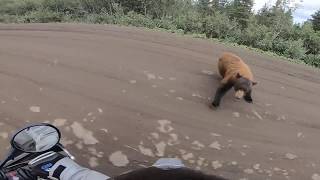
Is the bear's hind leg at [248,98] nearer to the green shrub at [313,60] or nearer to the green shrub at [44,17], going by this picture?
the green shrub at [313,60]

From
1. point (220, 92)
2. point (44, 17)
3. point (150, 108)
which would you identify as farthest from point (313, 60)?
point (44, 17)

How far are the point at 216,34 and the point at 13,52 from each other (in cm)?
597

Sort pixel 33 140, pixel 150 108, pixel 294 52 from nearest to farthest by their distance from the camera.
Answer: pixel 33 140, pixel 150 108, pixel 294 52

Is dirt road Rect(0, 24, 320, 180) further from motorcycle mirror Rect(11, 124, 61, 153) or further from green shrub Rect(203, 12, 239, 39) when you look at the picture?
green shrub Rect(203, 12, 239, 39)

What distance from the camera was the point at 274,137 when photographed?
473 cm

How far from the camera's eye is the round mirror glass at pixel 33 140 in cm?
192

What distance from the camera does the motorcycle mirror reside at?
192cm

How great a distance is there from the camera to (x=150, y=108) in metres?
4.84

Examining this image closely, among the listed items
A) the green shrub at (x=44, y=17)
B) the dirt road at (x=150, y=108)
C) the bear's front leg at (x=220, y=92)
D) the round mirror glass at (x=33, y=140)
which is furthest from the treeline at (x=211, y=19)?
the round mirror glass at (x=33, y=140)

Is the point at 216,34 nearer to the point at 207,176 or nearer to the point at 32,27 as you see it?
the point at 32,27

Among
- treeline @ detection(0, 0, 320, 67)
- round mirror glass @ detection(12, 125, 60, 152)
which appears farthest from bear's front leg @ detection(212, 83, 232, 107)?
treeline @ detection(0, 0, 320, 67)

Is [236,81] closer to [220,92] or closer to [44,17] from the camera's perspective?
[220,92]

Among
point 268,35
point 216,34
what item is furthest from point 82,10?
point 268,35

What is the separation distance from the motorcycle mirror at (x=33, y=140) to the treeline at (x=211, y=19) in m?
8.38
